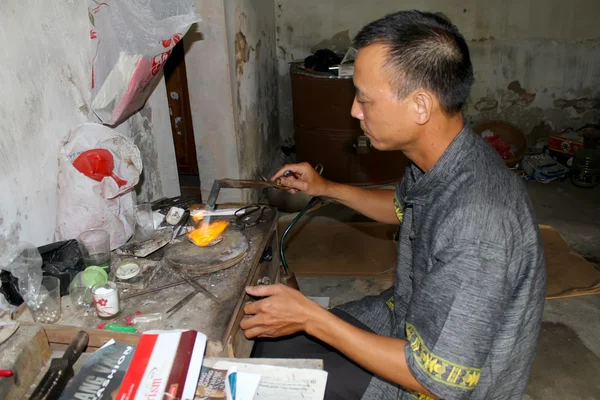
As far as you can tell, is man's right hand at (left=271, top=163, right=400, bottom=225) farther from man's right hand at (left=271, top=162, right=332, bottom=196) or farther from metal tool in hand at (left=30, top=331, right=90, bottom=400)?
metal tool in hand at (left=30, top=331, right=90, bottom=400)

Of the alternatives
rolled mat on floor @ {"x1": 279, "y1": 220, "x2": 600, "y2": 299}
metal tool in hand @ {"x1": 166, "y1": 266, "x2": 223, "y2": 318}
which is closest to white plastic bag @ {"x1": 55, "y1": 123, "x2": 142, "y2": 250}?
metal tool in hand @ {"x1": 166, "y1": 266, "x2": 223, "y2": 318}

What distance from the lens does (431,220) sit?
141 cm

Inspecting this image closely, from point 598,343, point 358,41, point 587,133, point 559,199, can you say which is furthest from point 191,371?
point 587,133

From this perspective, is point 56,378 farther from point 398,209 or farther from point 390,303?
point 398,209

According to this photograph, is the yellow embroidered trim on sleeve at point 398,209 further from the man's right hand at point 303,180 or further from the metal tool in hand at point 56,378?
the metal tool in hand at point 56,378

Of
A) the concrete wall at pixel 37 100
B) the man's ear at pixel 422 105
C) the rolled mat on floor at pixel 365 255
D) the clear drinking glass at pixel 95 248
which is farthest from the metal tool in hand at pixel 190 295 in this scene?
the rolled mat on floor at pixel 365 255

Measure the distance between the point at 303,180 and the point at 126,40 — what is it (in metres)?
1.02

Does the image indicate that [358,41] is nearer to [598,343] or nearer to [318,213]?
[598,343]

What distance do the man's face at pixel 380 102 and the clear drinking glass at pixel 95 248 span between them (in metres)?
1.09

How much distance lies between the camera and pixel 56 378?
3.88 ft

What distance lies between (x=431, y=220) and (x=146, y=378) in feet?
2.97

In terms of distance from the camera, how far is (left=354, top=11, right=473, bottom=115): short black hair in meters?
1.36

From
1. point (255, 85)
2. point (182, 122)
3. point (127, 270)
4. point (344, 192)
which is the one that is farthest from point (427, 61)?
point (182, 122)

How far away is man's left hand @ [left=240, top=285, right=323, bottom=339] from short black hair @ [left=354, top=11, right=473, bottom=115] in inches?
27.6
